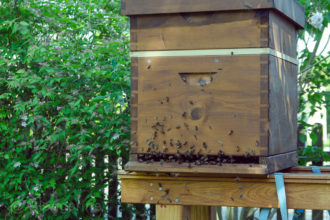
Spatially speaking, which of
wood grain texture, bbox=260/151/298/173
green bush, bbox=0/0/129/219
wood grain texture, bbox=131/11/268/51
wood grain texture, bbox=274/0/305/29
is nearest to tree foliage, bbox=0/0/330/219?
green bush, bbox=0/0/129/219

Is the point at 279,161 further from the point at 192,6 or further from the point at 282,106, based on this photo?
the point at 192,6

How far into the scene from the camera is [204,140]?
6.81 ft

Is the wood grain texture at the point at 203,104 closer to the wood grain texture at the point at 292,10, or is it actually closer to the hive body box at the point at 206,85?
the hive body box at the point at 206,85

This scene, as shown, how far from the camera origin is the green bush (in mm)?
3201

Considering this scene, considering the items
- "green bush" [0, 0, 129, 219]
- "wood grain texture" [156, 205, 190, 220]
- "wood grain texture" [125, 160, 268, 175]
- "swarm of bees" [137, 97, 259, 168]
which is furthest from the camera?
"green bush" [0, 0, 129, 219]

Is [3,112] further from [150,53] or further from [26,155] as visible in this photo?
[150,53]

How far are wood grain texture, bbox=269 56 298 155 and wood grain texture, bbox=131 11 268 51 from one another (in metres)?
0.15

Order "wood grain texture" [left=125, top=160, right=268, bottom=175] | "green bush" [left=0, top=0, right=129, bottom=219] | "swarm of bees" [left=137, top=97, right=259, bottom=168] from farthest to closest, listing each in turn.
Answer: "green bush" [left=0, top=0, right=129, bottom=219] → "swarm of bees" [left=137, top=97, right=259, bottom=168] → "wood grain texture" [left=125, top=160, right=268, bottom=175]

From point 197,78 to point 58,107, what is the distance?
1369 millimetres

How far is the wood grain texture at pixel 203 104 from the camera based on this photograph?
6.66ft

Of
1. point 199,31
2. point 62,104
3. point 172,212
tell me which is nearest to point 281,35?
point 199,31

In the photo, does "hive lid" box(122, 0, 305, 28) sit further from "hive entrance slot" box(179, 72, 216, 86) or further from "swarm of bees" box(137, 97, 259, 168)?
"swarm of bees" box(137, 97, 259, 168)

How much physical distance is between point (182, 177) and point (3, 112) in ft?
6.02

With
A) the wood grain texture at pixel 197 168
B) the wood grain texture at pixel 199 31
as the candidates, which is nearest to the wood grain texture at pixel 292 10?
the wood grain texture at pixel 199 31
